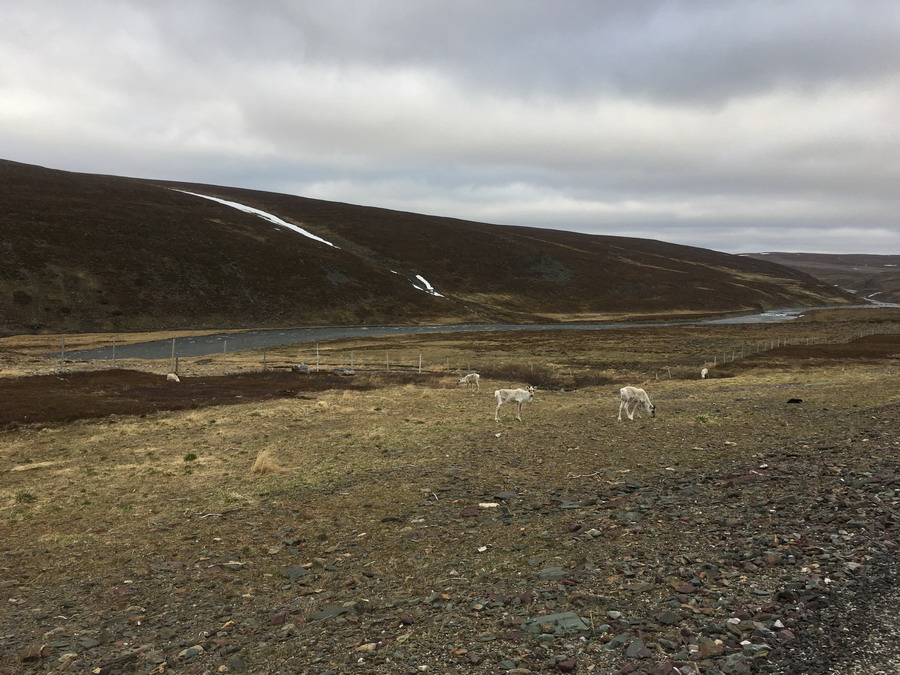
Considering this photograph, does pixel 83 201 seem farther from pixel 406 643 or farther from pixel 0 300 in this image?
pixel 406 643

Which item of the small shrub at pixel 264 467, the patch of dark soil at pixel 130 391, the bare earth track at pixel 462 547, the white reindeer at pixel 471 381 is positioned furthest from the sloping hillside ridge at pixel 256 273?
the small shrub at pixel 264 467

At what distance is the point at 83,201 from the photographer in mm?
141625

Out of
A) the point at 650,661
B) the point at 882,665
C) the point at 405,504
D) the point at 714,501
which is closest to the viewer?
the point at 882,665

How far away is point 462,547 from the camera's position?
1105cm

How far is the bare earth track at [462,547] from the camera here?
24.0 ft

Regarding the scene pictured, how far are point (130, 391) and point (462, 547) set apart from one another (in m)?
31.7

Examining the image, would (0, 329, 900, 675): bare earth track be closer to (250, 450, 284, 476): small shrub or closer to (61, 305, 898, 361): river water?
(250, 450, 284, 476): small shrub

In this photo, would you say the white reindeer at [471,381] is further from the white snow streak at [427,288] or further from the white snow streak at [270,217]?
the white snow streak at [270,217]

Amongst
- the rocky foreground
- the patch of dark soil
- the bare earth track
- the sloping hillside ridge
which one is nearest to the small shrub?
the bare earth track

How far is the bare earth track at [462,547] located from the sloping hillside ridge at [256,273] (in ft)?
324

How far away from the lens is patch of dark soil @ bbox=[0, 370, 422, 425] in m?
27.6

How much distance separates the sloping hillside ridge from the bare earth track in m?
98.7

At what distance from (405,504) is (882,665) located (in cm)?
1010

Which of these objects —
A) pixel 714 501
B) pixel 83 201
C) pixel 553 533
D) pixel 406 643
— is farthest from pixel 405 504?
pixel 83 201
